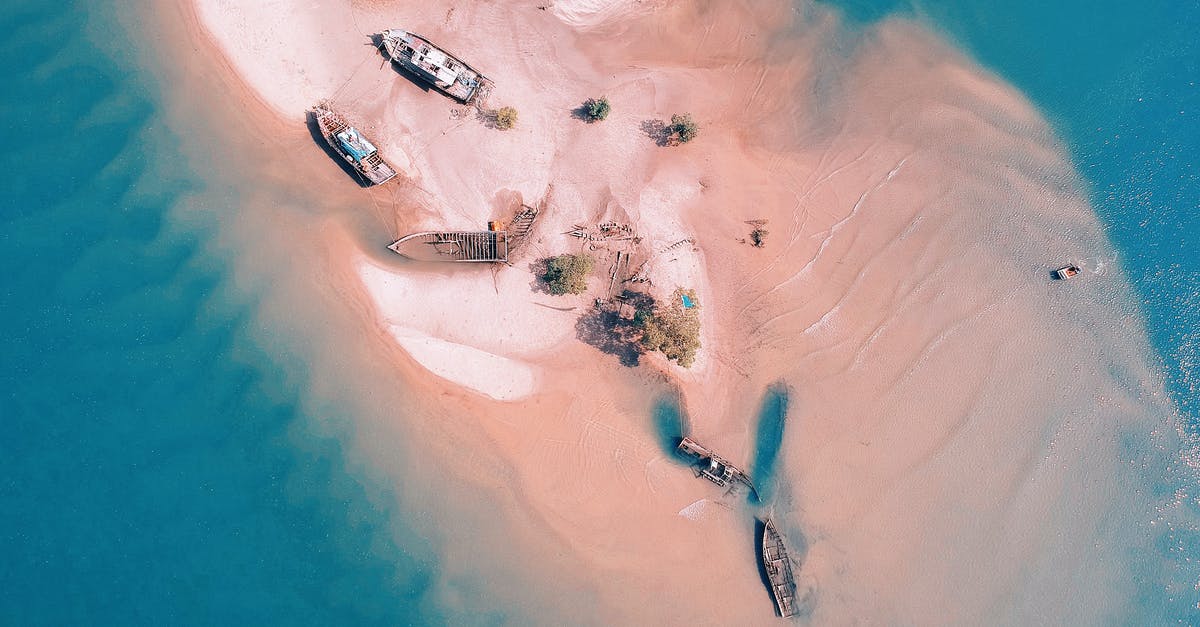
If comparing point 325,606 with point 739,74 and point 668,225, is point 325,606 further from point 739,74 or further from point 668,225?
point 739,74

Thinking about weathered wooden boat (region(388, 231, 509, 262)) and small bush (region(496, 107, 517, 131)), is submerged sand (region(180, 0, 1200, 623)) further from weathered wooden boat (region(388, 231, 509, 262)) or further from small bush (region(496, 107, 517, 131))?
weathered wooden boat (region(388, 231, 509, 262))

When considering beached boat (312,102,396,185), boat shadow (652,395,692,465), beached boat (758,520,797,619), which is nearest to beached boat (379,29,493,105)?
beached boat (312,102,396,185)

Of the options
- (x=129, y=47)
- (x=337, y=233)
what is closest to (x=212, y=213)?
(x=337, y=233)

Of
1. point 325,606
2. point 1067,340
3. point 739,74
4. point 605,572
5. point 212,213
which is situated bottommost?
point 325,606

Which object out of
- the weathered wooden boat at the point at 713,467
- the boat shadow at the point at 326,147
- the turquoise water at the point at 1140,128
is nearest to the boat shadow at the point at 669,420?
the weathered wooden boat at the point at 713,467

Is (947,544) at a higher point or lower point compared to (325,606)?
higher

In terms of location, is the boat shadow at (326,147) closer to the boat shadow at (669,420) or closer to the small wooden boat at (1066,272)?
the boat shadow at (669,420)

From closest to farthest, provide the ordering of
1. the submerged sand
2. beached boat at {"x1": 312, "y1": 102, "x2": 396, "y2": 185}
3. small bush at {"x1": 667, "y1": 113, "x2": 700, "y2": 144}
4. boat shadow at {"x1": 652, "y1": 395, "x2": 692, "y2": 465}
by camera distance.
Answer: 1. beached boat at {"x1": 312, "y1": 102, "x2": 396, "y2": 185}
2. small bush at {"x1": 667, "y1": 113, "x2": 700, "y2": 144}
3. the submerged sand
4. boat shadow at {"x1": 652, "y1": 395, "x2": 692, "y2": 465}
